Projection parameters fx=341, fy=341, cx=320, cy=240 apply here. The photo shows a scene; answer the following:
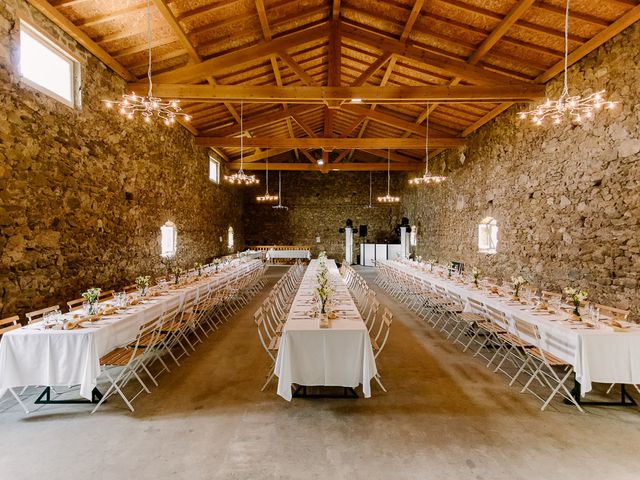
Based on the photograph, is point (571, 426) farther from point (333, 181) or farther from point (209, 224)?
point (333, 181)

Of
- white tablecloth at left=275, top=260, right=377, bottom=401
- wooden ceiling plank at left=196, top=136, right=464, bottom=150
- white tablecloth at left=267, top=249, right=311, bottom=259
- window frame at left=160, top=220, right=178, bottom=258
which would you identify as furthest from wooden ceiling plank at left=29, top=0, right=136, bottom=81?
white tablecloth at left=267, top=249, right=311, bottom=259

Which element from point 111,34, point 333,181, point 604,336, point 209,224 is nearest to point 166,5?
point 111,34

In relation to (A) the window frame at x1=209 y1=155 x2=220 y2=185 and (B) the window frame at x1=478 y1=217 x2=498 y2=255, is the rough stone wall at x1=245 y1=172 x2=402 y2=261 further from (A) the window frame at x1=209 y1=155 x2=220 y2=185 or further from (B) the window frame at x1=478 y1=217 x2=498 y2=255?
(B) the window frame at x1=478 y1=217 x2=498 y2=255

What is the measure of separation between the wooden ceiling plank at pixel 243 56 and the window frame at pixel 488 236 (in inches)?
248

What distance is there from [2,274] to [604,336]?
690cm

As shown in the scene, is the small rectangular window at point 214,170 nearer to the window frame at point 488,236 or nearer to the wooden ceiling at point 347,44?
the wooden ceiling at point 347,44

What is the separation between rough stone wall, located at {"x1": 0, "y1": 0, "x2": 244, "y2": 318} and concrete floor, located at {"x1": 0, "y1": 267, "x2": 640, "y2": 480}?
7.01 ft

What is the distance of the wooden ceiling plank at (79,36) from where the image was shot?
4.75m

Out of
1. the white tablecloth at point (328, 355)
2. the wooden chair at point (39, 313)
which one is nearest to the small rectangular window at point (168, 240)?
the wooden chair at point (39, 313)

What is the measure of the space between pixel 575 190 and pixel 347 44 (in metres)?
5.72

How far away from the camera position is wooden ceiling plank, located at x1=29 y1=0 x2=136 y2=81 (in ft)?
15.6

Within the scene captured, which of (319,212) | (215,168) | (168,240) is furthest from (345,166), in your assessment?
(168,240)

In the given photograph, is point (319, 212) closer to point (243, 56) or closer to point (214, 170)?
point (214, 170)

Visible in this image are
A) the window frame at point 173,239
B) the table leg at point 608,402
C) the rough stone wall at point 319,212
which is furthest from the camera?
the rough stone wall at point 319,212
